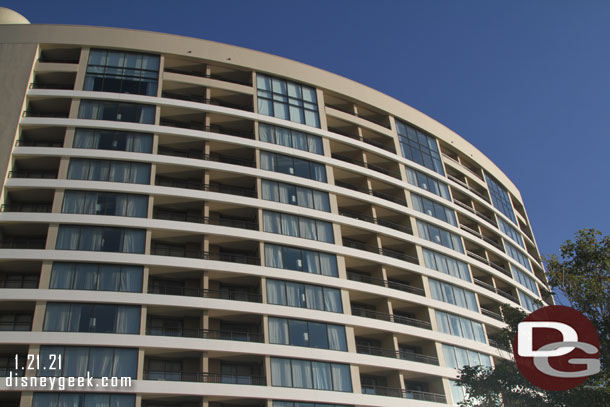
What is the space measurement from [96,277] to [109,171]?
8614 mm

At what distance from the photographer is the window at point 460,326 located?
47.9m

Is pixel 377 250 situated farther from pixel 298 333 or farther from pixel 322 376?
pixel 322 376

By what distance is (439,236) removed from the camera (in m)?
53.8

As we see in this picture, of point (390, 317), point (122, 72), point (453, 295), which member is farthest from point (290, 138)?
point (453, 295)

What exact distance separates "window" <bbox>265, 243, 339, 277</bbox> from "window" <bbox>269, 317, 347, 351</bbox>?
428 cm

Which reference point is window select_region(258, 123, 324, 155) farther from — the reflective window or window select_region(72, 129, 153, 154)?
the reflective window

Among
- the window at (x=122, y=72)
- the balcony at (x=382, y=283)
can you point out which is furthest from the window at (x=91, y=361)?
the window at (x=122, y=72)

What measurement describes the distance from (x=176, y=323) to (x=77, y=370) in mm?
7468

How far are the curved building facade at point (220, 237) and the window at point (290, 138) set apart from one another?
121 mm

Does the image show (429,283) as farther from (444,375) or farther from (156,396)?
(156,396)

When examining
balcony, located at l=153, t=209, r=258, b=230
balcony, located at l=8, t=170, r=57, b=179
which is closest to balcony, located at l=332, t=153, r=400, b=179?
balcony, located at l=153, t=209, r=258, b=230

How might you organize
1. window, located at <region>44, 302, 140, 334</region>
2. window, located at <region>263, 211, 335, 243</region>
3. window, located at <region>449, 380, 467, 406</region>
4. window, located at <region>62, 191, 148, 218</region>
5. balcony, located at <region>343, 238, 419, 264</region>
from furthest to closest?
balcony, located at <region>343, 238, 419, 264</region>, window, located at <region>263, 211, 335, 243</region>, window, located at <region>449, 380, 467, 406</region>, window, located at <region>62, 191, 148, 218</region>, window, located at <region>44, 302, 140, 334</region>

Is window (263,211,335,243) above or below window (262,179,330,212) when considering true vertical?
below

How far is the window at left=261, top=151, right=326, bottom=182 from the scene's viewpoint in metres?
48.4
